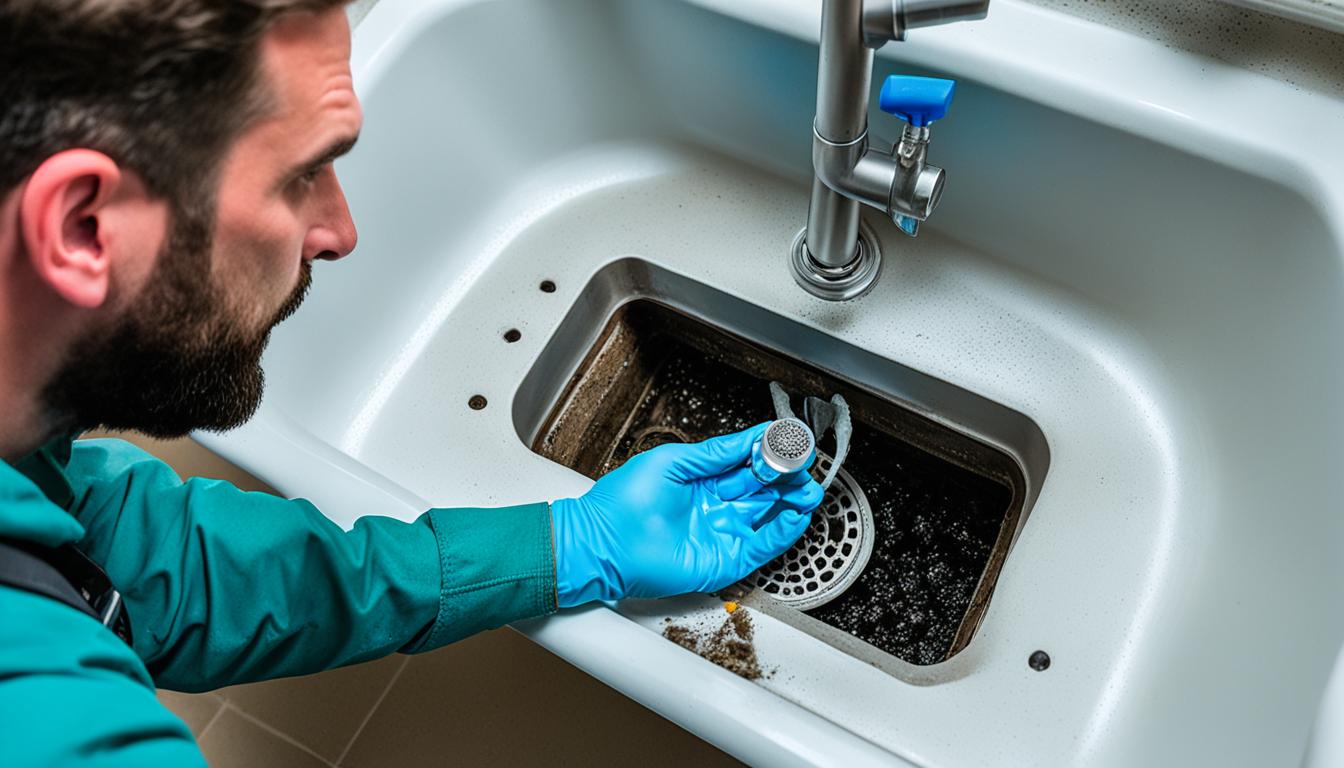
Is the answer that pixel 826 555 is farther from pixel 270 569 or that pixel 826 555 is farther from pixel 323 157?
pixel 323 157

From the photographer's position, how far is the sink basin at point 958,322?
782mm

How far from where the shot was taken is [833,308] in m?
1.08

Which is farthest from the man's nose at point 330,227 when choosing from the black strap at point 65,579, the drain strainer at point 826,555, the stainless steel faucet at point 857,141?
the drain strainer at point 826,555

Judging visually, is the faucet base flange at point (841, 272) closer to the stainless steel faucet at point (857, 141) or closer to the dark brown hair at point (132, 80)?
the stainless steel faucet at point (857, 141)

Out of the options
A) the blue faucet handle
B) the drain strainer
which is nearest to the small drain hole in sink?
the drain strainer

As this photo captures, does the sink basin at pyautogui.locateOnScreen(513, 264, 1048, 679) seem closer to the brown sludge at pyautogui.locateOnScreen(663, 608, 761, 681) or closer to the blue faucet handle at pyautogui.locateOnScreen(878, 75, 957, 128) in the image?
the brown sludge at pyautogui.locateOnScreen(663, 608, 761, 681)

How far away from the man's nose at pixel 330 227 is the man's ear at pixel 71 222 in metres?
0.16

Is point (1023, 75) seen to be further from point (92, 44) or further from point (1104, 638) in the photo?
point (92, 44)

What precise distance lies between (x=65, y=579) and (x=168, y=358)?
135 millimetres

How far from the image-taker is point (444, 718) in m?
1.21

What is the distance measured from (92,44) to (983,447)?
33.2 inches

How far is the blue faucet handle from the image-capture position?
2.50ft

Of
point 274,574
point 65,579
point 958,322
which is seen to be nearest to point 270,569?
point 274,574

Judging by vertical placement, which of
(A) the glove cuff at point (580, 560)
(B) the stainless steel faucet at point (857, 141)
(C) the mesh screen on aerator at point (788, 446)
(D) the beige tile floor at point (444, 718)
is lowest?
(D) the beige tile floor at point (444, 718)
